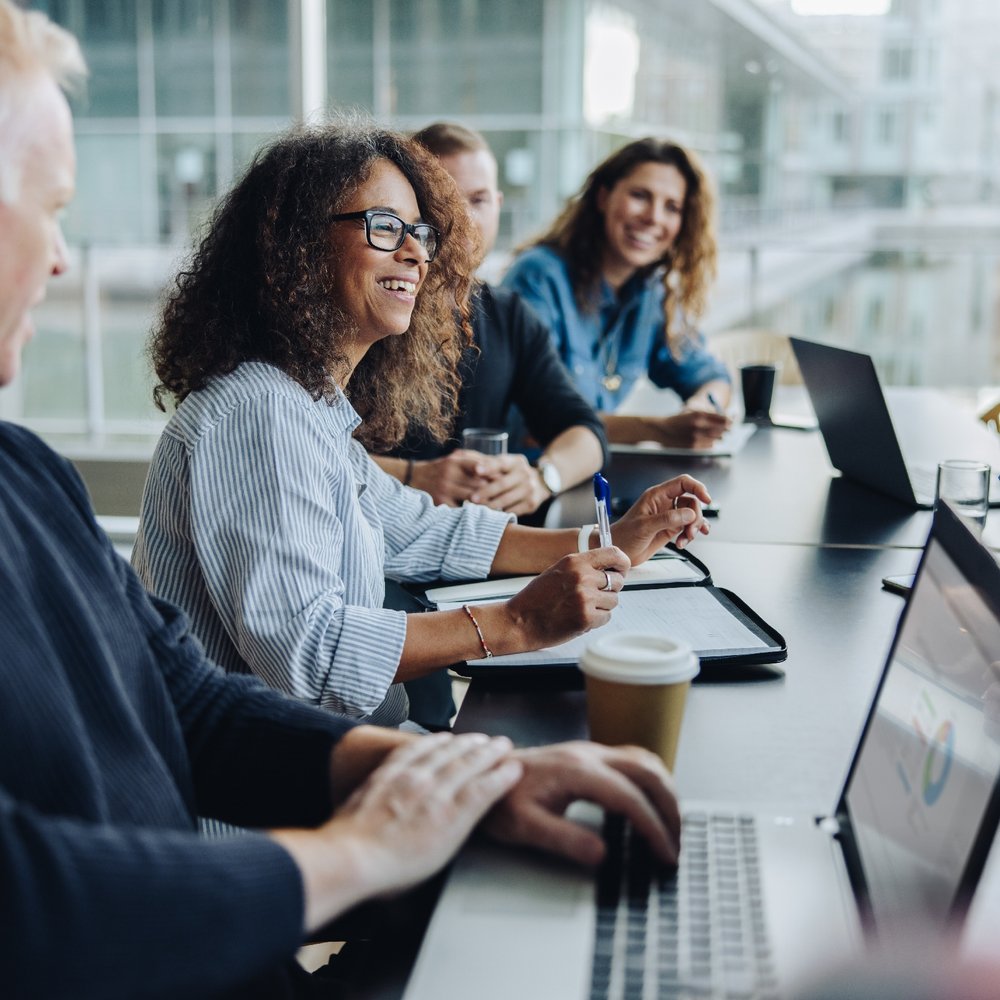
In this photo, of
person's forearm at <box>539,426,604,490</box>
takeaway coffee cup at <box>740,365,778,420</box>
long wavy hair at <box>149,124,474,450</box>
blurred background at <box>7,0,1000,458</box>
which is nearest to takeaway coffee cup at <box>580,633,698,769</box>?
long wavy hair at <box>149,124,474,450</box>

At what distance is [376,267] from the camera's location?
161 cm

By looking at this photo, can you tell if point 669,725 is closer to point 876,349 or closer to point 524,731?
point 524,731

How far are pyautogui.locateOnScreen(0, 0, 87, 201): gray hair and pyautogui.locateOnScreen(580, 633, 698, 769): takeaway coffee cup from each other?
1.83 feet

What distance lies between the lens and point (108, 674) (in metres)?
0.91

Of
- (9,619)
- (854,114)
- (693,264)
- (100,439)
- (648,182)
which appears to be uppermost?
(854,114)

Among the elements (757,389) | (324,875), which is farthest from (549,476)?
(324,875)

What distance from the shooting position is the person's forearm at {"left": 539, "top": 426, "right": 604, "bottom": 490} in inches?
94.3

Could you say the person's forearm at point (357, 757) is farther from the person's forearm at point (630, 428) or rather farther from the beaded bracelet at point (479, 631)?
the person's forearm at point (630, 428)

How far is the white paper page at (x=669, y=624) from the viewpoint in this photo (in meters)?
1.34

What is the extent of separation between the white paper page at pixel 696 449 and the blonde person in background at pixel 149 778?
5.77 ft

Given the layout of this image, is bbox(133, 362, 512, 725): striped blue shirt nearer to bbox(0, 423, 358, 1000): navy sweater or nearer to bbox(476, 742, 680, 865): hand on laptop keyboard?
bbox(0, 423, 358, 1000): navy sweater

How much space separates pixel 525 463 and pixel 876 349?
9.15 ft

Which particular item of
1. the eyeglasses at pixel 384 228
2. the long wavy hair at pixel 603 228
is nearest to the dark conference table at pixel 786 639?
the eyeglasses at pixel 384 228

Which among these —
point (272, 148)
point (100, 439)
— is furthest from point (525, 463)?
point (100, 439)
